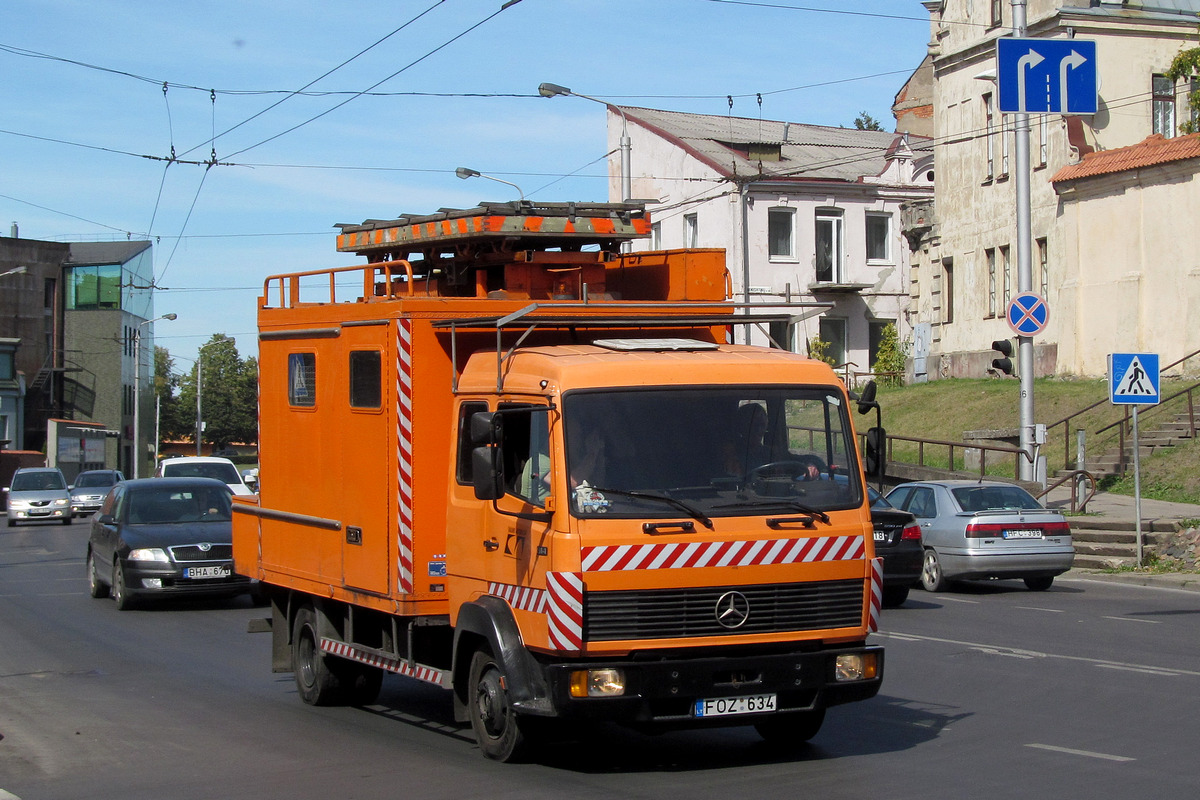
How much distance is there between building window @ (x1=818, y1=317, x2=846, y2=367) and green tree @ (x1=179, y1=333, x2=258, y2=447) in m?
79.9

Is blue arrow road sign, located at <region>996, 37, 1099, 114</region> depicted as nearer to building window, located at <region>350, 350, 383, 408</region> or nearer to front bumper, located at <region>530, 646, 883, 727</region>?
building window, located at <region>350, 350, 383, 408</region>

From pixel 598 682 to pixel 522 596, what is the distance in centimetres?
71

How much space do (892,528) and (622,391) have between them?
35.6ft

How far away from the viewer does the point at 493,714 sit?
8.41 metres

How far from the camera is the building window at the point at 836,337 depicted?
55188mm

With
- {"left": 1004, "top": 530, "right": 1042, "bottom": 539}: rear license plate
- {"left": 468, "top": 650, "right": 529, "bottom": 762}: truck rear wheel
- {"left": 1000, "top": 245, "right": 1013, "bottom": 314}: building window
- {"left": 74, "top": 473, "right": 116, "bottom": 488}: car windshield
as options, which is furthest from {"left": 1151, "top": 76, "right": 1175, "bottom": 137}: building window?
{"left": 468, "top": 650, "right": 529, "bottom": 762}: truck rear wheel

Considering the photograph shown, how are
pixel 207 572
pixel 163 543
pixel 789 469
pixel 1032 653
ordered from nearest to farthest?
pixel 789 469 → pixel 1032 653 → pixel 207 572 → pixel 163 543

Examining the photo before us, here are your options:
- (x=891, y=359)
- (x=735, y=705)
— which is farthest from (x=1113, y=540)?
(x=891, y=359)

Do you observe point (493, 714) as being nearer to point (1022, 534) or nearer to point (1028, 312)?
point (1022, 534)

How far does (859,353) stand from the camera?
181 feet

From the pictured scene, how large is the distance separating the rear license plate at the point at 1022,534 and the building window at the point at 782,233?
116 ft

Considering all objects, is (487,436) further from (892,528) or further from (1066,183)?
(1066,183)

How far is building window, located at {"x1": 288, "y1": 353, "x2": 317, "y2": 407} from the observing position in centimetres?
1045

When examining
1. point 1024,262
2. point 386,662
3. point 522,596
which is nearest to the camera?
point 522,596
